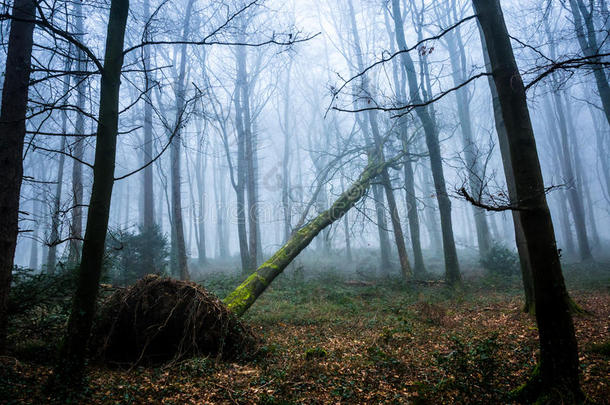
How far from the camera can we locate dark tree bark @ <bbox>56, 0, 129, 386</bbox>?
3.07 metres

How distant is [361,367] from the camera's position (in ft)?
13.9

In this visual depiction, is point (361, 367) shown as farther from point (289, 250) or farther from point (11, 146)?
point (11, 146)

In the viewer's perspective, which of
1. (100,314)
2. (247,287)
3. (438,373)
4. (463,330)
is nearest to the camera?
(438,373)

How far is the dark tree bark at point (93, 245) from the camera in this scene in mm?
3070

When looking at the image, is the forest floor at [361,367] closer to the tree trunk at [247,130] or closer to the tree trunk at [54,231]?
the tree trunk at [54,231]

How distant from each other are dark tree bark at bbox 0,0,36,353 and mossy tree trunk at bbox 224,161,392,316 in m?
3.56

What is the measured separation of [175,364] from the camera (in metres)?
4.30

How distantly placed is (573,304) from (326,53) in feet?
80.3

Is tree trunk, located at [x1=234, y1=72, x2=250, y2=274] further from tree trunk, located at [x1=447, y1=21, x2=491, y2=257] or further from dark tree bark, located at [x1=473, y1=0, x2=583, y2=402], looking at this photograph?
dark tree bark, located at [x1=473, y1=0, x2=583, y2=402]

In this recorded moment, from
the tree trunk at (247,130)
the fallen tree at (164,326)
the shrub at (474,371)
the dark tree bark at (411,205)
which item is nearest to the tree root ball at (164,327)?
the fallen tree at (164,326)

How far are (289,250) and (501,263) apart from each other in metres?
10.5

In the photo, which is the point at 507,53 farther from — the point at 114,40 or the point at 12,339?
the point at 12,339

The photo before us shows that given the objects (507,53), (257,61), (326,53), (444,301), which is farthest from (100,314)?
(326,53)

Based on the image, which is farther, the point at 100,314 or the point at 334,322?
the point at 334,322
